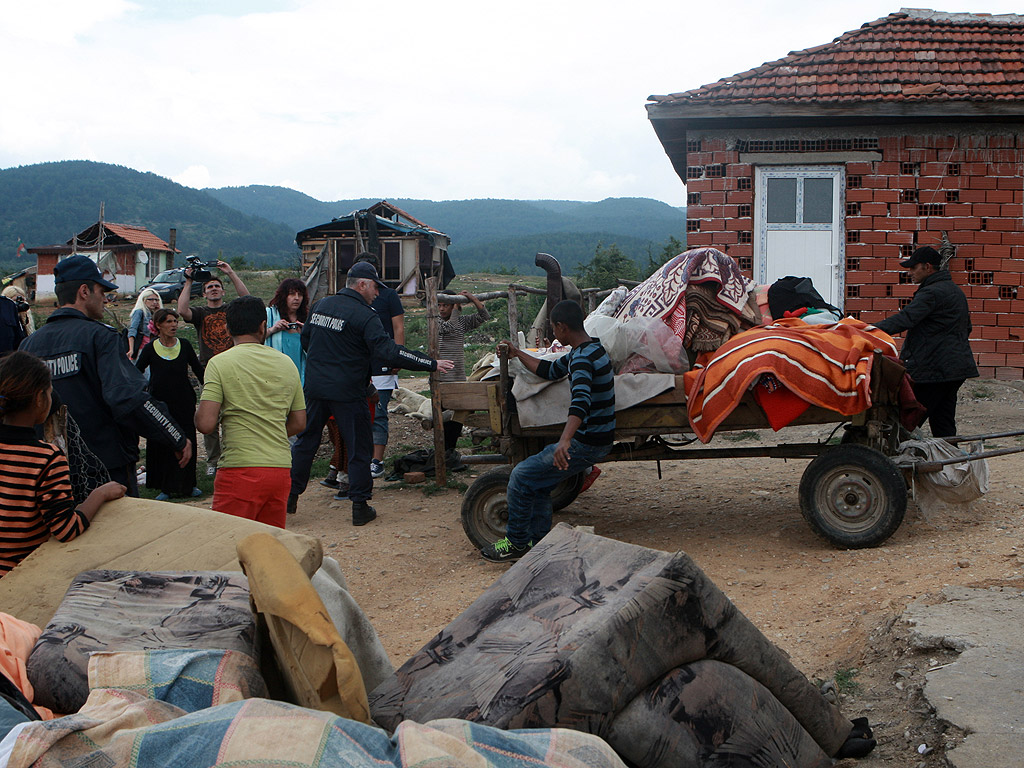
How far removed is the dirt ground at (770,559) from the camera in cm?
366

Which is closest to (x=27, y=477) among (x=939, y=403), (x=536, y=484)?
(x=536, y=484)

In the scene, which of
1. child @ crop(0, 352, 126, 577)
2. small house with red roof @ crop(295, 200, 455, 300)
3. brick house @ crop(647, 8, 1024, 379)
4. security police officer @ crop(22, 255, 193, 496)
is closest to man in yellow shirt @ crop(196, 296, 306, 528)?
security police officer @ crop(22, 255, 193, 496)

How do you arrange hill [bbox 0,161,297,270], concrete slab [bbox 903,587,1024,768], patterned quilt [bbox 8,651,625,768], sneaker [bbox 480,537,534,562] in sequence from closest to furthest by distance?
patterned quilt [bbox 8,651,625,768]
concrete slab [bbox 903,587,1024,768]
sneaker [bbox 480,537,534,562]
hill [bbox 0,161,297,270]

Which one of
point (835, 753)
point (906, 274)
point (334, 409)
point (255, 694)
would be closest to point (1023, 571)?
point (835, 753)

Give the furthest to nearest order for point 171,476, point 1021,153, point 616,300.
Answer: point 1021,153 → point 616,300 → point 171,476

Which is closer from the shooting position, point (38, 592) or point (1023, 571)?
point (38, 592)

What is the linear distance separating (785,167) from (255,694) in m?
10.1

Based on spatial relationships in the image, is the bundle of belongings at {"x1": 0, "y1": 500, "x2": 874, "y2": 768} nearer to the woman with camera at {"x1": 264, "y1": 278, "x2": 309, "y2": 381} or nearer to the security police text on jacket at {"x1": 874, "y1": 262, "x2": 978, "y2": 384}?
the security police text on jacket at {"x1": 874, "y1": 262, "x2": 978, "y2": 384}

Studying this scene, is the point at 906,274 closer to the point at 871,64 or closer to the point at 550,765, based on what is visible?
the point at 871,64

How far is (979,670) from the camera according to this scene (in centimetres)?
331

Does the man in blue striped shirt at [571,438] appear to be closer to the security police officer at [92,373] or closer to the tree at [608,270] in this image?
the security police officer at [92,373]

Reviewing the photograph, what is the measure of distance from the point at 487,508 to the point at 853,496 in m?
2.40

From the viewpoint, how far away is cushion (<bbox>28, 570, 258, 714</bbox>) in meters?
2.48

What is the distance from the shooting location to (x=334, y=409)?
6.62 meters
